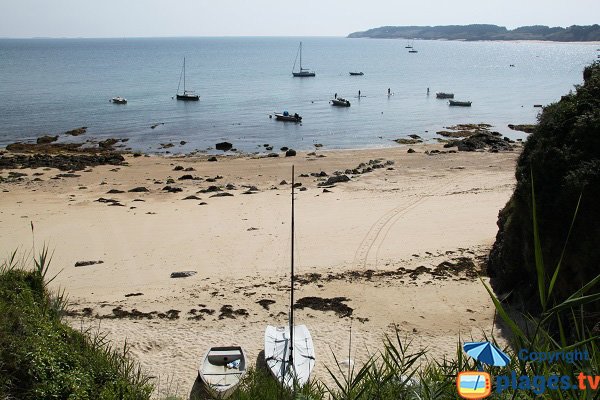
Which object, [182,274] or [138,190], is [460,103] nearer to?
[138,190]

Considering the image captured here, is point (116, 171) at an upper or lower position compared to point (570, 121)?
lower

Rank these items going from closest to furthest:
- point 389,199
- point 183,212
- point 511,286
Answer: point 511,286 → point 183,212 → point 389,199

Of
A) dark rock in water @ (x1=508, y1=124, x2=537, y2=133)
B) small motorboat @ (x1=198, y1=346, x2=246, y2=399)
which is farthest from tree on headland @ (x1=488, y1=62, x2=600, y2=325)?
dark rock in water @ (x1=508, y1=124, x2=537, y2=133)

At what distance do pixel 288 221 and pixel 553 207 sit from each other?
11230mm

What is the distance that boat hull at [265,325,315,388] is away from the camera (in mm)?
11039

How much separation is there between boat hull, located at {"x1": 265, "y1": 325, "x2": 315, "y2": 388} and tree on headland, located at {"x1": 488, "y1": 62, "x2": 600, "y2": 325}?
4.75 meters

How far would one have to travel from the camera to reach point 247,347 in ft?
Result: 42.5

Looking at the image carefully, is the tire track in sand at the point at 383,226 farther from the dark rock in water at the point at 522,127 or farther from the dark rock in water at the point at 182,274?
the dark rock in water at the point at 522,127

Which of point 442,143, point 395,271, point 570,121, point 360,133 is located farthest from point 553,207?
point 360,133

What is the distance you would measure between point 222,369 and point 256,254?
7.96m

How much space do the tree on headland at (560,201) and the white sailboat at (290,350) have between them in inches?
188

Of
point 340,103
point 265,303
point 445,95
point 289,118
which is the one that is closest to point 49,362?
point 265,303

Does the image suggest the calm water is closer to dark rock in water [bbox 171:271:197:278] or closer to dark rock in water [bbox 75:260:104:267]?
dark rock in water [bbox 75:260:104:267]

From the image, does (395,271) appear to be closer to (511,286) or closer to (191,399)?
(511,286)
